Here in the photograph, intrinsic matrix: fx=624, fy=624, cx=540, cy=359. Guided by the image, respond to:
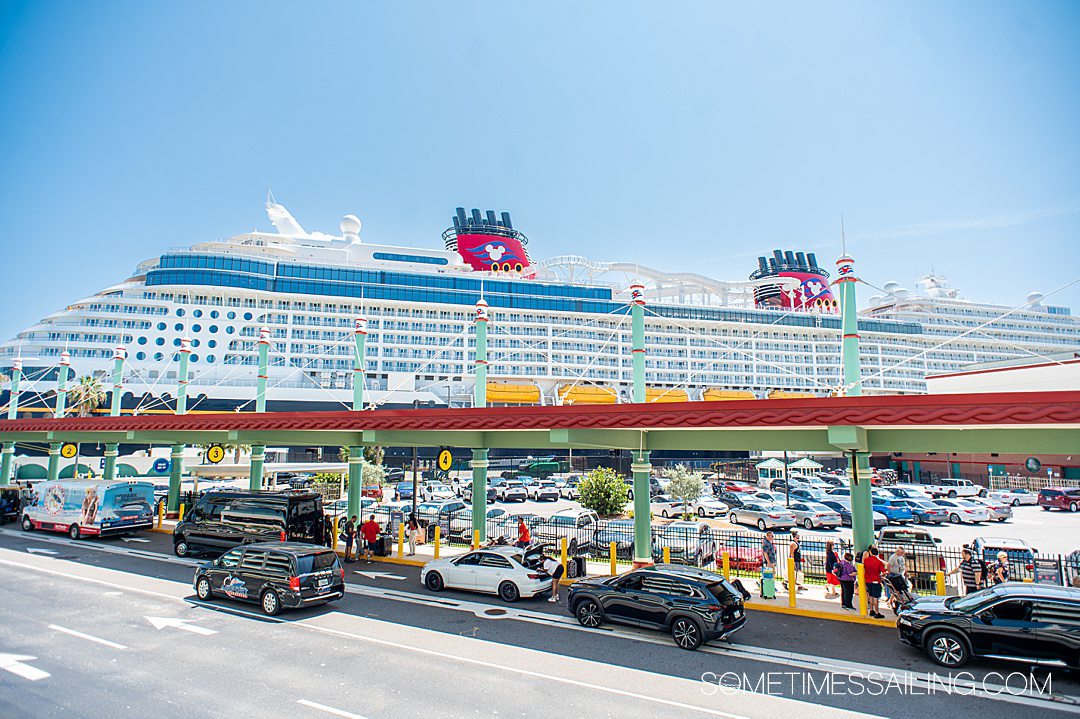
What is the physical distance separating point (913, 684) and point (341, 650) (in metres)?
9.27

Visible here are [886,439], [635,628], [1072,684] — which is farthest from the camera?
[886,439]

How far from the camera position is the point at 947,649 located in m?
10.4

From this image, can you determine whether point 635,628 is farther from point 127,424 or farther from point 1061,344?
point 1061,344

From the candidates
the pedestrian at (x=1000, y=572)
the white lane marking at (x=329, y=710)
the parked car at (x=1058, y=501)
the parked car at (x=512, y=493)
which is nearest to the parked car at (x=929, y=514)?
the parked car at (x=1058, y=501)

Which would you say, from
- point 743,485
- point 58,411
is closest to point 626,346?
point 743,485

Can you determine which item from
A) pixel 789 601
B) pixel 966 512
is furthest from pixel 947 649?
pixel 966 512

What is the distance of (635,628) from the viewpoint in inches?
497

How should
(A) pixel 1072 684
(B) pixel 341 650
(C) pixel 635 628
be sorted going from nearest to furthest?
(A) pixel 1072 684, (B) pixel 341 650, (C) pixel 635 628

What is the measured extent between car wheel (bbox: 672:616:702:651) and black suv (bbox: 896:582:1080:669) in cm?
365

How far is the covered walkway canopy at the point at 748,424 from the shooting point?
35.2 ft

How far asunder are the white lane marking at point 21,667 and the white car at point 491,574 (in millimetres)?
8041

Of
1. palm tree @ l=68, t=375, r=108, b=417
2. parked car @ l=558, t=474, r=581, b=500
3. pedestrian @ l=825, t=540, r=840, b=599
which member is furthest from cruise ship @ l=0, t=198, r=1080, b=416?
pedestrian @ l=825, t=540, r=840, b=599

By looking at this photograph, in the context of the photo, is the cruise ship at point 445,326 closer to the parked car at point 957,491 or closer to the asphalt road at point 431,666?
the parked car at point 957,491
